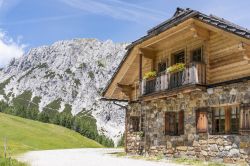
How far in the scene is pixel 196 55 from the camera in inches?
876

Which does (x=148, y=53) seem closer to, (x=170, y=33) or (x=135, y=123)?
(x=170, y=33)

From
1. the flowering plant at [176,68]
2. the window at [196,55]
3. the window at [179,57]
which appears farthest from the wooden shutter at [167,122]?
the window at [196,55]

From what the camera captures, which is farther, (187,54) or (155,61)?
(155,61)

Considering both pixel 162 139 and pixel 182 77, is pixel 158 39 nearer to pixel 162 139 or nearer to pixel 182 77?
pixel 182 77

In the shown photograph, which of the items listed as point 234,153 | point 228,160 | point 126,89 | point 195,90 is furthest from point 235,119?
point 126,89

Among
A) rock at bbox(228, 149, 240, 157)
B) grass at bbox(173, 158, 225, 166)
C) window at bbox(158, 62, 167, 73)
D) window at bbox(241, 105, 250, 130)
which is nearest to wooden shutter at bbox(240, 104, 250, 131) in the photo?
window at bbox(241, 105, 250, 130)

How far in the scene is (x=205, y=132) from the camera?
20188 millimetres

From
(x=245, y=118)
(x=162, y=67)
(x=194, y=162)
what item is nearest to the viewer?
(x=245, y=118)

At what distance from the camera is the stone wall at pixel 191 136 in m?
18.4

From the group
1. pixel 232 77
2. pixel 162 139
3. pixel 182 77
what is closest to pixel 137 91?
pixel 162 139

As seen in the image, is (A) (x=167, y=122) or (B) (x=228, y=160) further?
(A) (x=167, y=122)

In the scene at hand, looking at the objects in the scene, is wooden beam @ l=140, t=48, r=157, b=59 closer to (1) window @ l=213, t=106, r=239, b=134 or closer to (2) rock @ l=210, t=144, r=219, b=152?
(1) window @ l=213, t=106, r=239, b=134

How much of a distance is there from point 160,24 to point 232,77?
7158 millimetres

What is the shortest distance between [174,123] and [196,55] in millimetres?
4422
